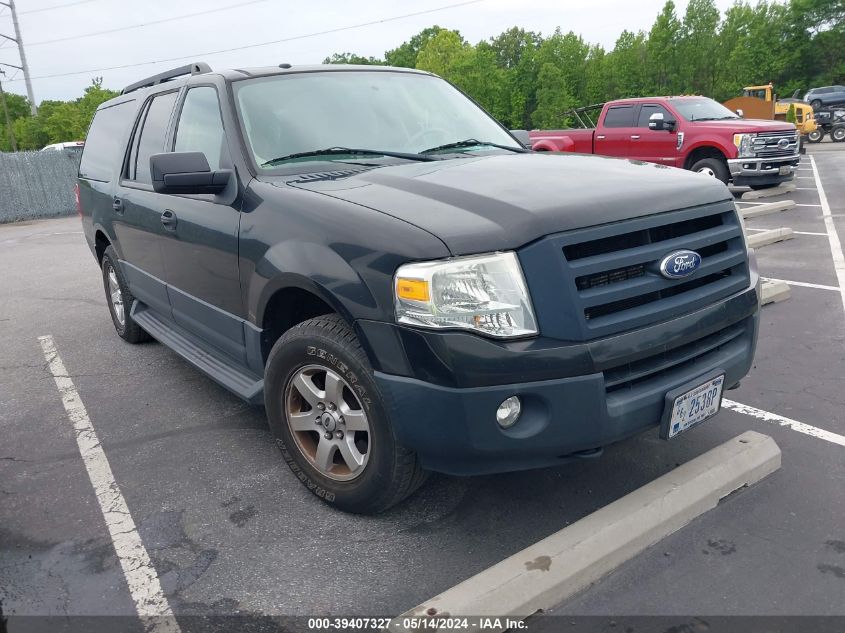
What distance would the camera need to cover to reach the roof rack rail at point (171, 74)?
440cm

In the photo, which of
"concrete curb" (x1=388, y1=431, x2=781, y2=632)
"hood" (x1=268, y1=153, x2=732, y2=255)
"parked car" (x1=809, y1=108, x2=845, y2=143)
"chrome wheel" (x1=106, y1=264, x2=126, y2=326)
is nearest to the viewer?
"concrete curb" (x1=388, y1=431, x2=781, y2=632)

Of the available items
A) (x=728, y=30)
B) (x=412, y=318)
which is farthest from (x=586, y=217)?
(x=728, y=30)

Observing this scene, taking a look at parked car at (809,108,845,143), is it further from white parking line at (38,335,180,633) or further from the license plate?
white parking line at (38,335,180,633)

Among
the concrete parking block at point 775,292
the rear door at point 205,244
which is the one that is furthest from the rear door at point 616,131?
the rear door at point 205,244

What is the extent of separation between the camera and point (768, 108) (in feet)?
78.3

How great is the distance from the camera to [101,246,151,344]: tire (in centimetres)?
539

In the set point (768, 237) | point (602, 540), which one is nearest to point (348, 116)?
point (602, 540)

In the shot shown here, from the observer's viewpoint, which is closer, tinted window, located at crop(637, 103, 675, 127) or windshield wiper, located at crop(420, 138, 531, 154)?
windshield wiper, located at crop(420, 138, 531, 154)

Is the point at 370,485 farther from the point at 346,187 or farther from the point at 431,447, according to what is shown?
the point at 346,187

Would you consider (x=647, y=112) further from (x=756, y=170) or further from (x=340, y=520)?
(x=340, y=520)

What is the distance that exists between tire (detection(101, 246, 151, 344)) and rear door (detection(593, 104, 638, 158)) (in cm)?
1072

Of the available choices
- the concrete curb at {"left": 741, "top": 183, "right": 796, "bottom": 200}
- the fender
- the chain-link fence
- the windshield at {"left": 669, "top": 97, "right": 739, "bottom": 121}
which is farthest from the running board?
the chain-link fence

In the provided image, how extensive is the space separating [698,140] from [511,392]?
12163 mm

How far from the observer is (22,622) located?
8.21 ft
